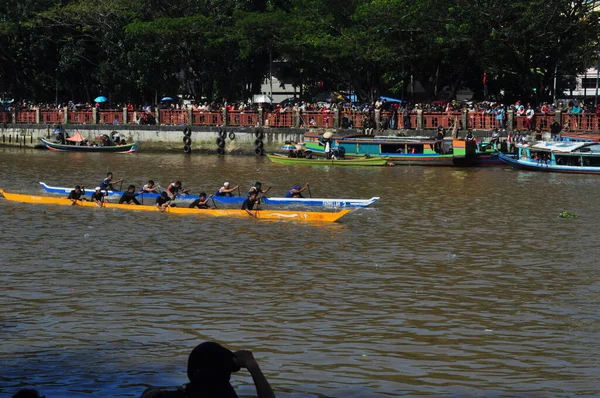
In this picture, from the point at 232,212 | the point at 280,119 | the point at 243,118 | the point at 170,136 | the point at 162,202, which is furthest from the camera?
the point at 170,136

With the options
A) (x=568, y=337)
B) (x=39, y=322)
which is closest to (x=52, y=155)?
(x=39, y=322)

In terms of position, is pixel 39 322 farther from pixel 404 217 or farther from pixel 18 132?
pixel 18 132

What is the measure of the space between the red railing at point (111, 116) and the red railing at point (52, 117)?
2763 millimetres

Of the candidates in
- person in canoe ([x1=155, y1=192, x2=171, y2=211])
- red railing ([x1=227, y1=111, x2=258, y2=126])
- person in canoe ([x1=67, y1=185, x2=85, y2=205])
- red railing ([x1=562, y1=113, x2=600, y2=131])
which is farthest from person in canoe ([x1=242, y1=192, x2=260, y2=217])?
red railing ([x1=227, y1=111, x2=258, y2=126])

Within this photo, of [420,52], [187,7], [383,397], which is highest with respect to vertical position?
[187,7]

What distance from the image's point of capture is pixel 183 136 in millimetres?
53281

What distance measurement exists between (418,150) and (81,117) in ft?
74.9

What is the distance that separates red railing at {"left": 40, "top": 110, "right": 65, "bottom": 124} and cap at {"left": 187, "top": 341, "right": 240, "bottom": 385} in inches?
2113

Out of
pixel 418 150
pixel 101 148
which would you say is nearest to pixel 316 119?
pixel 418 150

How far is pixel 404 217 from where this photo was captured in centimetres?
2667

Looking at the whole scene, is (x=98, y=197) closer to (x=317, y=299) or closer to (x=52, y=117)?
(x=317, y=299)

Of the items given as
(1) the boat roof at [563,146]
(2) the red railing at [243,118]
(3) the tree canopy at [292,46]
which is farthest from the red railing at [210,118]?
(1) the boat roof at [563,146]

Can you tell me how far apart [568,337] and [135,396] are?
629cm

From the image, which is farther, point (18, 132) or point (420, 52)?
point (18, 132)
